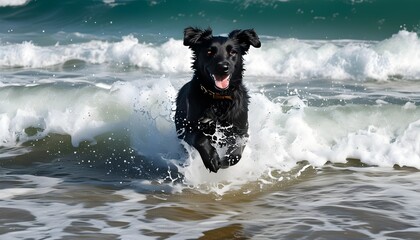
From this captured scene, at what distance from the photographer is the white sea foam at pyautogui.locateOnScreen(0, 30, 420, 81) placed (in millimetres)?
13992

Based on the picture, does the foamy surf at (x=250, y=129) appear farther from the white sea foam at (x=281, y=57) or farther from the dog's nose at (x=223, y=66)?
the white sea foam at (x=281, y=57)

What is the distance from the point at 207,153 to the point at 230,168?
A: 654mm

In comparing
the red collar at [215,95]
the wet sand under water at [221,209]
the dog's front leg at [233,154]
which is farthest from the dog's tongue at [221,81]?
the wet sand under water at [221,209]

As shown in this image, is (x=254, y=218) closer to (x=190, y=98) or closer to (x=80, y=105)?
(x=190, y=98)

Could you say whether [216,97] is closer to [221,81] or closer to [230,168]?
[221,81]

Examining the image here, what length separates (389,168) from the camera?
712 cm

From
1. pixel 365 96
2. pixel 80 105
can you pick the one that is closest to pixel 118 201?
pixel 80 105

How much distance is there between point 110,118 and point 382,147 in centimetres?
399

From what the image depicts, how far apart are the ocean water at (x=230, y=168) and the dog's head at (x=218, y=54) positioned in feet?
3.08

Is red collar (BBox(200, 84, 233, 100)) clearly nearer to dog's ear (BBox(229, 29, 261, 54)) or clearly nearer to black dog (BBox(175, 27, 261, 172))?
Result: black dog (BBox(175, 27, 261, 172))

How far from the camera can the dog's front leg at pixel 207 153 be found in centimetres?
623

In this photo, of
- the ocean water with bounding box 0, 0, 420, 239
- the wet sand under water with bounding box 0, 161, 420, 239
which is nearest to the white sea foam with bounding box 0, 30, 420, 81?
the ocean water with bounding box 0, 0, 420, 239

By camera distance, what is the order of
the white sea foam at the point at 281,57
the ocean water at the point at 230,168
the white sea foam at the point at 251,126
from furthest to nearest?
1. the white sea foam at the point at 281,57
2. the white sea foam at the point at 251,126
3. the ocean water at the point at 230,168

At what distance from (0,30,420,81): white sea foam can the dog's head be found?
7.45 meters
